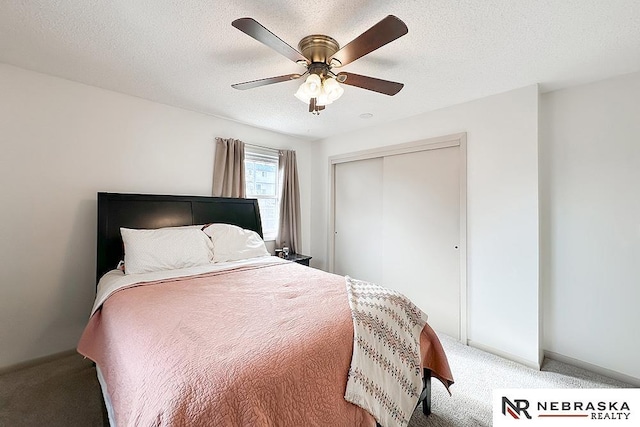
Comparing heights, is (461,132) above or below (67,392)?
above

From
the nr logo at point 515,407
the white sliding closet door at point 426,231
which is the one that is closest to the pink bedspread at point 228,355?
the nr logo at point 515,407

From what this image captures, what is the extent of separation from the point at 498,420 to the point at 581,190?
2.05m

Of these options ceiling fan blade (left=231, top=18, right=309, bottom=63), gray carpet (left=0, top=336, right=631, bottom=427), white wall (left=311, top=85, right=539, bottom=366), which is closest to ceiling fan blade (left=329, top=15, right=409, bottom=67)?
ceiling fan blade (left=231, top=18, right=309, bottom=63)

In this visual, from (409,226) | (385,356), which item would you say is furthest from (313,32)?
(409,226)

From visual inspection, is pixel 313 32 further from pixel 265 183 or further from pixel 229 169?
pixel 265 183

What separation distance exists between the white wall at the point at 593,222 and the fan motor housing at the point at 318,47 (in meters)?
2.16

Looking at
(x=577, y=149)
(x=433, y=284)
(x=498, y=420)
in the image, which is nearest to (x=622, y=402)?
(x=498, y=420)

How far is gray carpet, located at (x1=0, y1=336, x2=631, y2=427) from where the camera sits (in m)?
1.67

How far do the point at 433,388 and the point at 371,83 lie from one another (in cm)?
229

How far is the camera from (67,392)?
189 cm

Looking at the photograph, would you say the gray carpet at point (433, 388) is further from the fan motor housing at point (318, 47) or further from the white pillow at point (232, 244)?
the fan motor housing at point (318, 47)

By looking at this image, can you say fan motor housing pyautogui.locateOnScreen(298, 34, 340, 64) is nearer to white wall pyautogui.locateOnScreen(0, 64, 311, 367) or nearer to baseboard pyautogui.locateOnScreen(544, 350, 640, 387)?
white wall pyautogui.locateOnScreen(0, 64, 311, 367)

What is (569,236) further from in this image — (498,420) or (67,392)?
(67,392)

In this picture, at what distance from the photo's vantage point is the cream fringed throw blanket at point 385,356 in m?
1.24
